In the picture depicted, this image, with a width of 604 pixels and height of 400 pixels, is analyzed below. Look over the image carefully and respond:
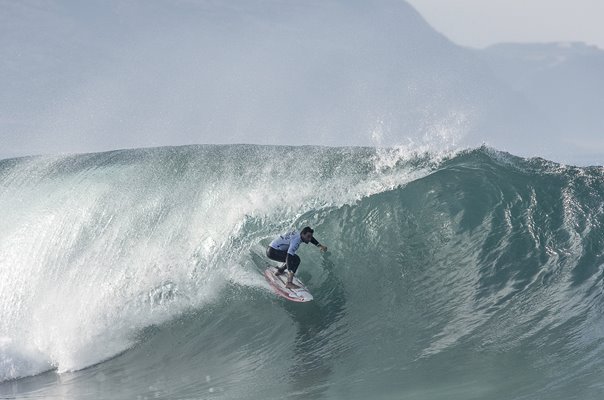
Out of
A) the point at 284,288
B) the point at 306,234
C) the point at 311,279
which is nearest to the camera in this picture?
the point at 306,234

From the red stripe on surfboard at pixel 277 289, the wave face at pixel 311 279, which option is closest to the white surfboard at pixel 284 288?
the red stripe on surfboard at pixel 277 289

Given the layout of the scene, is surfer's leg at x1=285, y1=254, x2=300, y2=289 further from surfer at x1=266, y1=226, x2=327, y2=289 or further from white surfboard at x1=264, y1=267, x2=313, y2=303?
white surfboard at x1=264, y1=267, x2=313, y2=303

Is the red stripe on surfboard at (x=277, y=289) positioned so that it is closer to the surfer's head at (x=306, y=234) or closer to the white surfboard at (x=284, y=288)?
the white surfboard at (x=284, y=288)

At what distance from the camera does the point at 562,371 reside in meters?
5.84

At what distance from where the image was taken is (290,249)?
361 inches

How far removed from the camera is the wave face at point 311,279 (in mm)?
6570

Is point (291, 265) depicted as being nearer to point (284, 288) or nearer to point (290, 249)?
point (290, 249)

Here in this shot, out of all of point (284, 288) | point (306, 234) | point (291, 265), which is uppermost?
point (306, 234)

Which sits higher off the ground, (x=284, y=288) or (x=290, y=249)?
(x=290, y=249)

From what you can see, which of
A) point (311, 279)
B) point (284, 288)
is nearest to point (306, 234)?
point (284, 288)

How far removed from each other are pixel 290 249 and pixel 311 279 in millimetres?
1254

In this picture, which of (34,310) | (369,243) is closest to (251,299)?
(369,243)

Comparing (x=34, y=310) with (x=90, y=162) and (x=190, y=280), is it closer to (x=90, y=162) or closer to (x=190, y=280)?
(x=190, y=280)

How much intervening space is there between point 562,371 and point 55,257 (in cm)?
875
